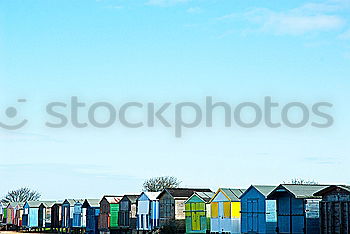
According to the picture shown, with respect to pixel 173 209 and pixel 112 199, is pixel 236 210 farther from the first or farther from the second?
pixel 112 199

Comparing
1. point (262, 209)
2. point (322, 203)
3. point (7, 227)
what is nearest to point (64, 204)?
point (7, 227)

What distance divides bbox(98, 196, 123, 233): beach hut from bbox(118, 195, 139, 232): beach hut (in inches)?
25.2

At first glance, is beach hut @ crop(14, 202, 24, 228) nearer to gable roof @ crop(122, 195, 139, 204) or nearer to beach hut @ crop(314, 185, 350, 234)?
gable roof @ crop(122, 195, 139, 204)

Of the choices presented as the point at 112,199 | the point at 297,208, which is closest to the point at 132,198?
the point at 112,199

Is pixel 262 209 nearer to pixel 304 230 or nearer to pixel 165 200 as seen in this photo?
pixel 304 230

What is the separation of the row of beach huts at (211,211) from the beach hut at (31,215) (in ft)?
2.97

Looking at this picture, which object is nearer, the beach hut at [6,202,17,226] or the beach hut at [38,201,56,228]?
the beach hut at [38,201,56,228]

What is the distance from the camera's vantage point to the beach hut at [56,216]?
7719cm

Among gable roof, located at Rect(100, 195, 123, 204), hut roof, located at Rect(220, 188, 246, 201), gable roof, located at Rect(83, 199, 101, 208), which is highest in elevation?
hut roof, located at Rect(220, 188, 246, 201)

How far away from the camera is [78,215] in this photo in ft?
236

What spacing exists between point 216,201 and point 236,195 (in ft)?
5.35

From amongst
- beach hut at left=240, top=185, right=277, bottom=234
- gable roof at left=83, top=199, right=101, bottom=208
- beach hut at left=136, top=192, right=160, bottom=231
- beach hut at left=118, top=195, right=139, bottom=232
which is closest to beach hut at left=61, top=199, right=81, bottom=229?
gable roof at left=83, top=199, right=101, bottom=208

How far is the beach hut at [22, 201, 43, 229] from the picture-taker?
270 ft

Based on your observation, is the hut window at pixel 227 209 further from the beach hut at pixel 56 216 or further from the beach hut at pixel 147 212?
the beach hut at pixel 56 216
